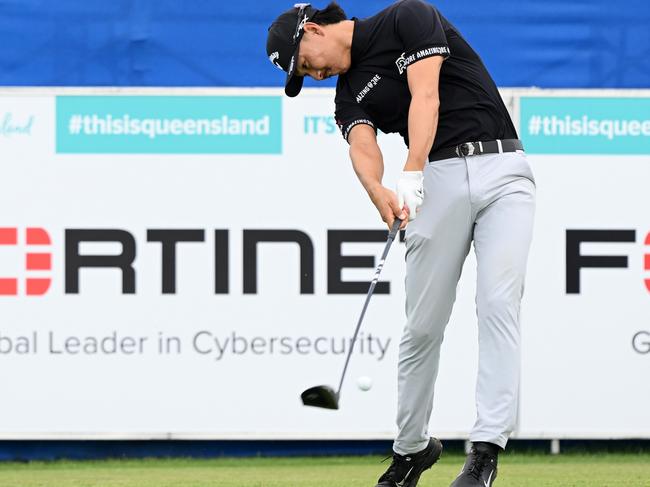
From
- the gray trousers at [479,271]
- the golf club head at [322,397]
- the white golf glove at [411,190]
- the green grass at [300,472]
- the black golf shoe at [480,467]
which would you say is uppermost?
the white golf glove at [411,190]

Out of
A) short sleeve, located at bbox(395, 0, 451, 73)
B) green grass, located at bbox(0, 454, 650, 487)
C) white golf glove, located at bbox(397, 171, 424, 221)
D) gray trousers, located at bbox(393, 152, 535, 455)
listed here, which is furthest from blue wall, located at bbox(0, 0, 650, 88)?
white golf glove, located at bbox(397, 171, 424, 221)

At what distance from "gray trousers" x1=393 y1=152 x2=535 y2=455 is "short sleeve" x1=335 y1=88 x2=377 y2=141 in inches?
12.2

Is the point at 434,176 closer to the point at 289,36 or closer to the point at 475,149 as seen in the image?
the point at 475,149

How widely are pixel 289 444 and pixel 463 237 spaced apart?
2.91 meters

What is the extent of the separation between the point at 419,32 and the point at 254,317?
2.75 m

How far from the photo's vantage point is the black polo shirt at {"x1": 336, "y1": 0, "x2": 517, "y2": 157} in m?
4.27

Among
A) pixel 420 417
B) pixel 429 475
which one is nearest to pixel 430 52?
pixel 420 417

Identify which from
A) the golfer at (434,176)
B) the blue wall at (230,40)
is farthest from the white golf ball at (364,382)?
the golfer at (434,176)

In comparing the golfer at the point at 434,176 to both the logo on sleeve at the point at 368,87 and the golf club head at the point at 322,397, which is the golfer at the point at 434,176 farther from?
the golf club head at the point at 322,397

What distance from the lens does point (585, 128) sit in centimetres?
670

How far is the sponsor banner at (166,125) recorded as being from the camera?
21.9ft

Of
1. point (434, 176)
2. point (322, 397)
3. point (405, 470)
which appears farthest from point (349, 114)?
point (405, 470)

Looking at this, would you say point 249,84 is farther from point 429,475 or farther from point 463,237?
point 463,237

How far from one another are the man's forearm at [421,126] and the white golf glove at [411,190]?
2cm
